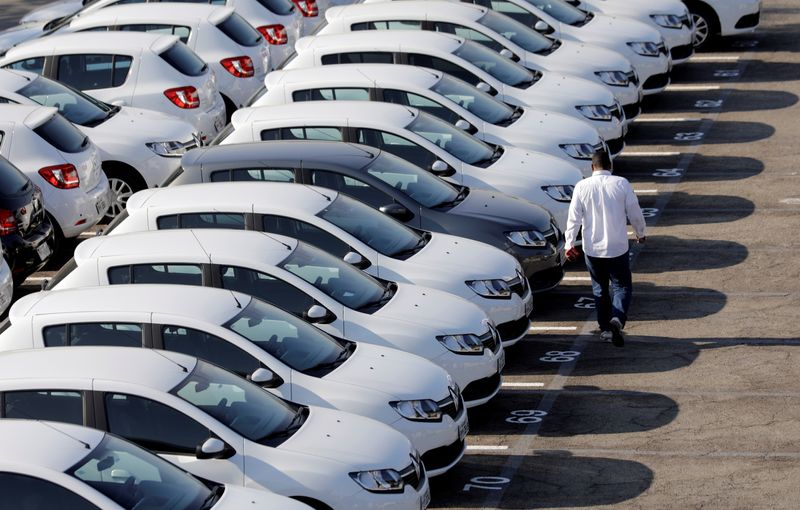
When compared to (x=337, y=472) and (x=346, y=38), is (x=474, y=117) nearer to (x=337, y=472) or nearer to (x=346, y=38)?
(x=346, y=38)

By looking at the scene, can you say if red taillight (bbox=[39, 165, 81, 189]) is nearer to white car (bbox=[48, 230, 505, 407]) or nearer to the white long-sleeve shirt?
white car (bbox=[48, 230, 505, 407])

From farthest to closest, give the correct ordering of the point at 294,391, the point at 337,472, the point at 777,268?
the point at 777,268 → the point at 294,391 → the point at 337,472

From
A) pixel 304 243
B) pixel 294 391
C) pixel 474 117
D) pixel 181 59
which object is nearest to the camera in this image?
pixel 294 391

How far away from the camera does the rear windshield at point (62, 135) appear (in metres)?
16.9

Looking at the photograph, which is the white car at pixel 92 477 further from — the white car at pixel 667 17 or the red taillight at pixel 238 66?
the white car at pixel 667 17

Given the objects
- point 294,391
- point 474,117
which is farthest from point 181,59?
point 294,391

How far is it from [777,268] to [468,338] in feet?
15.0

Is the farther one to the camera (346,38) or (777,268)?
(346,38)

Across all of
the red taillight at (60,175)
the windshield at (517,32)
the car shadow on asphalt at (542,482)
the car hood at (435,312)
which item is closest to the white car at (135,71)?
the red taillight at (60,175)

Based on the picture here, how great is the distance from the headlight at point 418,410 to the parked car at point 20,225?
5.20 meters

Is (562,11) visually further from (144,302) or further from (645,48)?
(144,302)

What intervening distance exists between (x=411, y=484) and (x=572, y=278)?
6.07 metres

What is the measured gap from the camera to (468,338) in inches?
511

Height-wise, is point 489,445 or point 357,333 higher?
point 357,333
